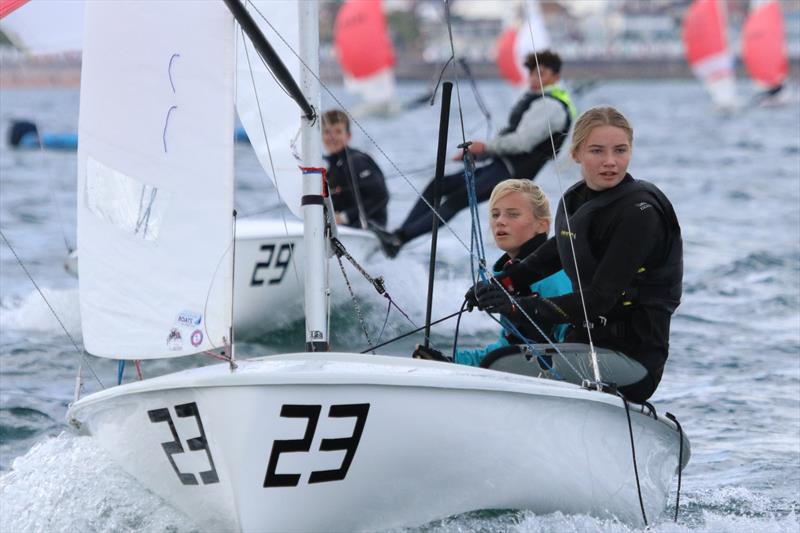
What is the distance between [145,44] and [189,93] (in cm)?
16

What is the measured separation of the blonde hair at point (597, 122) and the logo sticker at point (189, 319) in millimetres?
1015

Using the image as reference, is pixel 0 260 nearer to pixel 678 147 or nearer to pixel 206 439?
pixel 206 439

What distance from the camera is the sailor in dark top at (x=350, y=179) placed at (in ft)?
23.2

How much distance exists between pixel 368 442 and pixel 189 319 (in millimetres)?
504

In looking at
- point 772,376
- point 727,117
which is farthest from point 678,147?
point 772,376

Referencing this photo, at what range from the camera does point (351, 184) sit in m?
7.33

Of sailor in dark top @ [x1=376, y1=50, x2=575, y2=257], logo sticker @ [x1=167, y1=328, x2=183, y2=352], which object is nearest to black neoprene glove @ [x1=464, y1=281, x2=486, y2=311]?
logo sticker @ [x1=167, y1=328, x2=183, y2=352]

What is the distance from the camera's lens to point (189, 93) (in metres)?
3.15

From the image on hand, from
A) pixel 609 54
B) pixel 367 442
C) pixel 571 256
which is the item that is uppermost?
pixel 609 54

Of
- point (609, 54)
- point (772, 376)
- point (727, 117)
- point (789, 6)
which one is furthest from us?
point (789, 6)

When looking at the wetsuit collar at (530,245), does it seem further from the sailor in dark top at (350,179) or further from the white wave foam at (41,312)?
the white wave foam at (41,312)

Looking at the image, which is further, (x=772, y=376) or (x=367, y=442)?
(x=772, y=376)

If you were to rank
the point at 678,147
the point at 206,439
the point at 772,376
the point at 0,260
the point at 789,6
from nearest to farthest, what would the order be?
the point at 206,439 < the point at 772,376 < the point at 0,260 < the point at 678,147 < the point at 789,6

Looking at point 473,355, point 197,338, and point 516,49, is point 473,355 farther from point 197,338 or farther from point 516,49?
point 516,49
